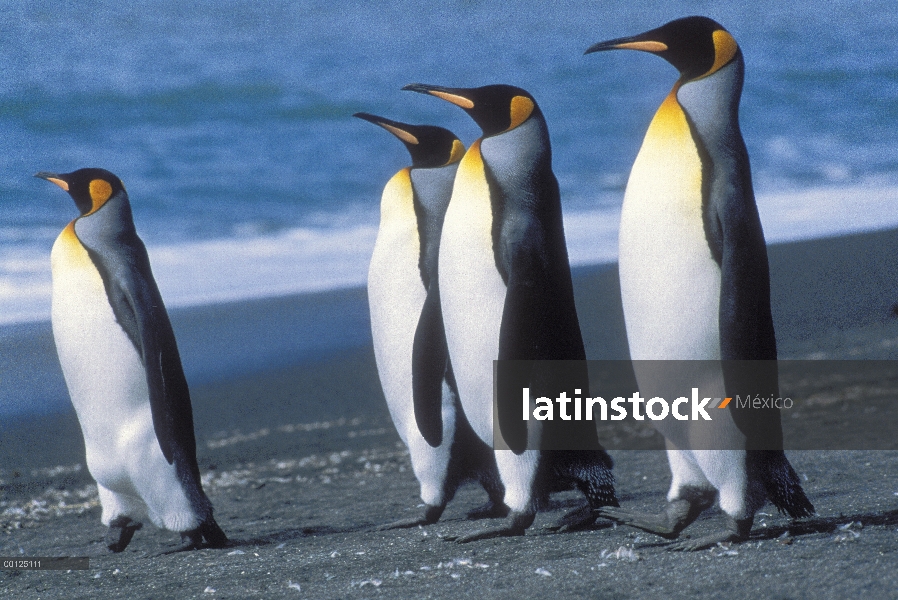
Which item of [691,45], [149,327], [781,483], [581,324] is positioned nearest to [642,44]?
[691,45]

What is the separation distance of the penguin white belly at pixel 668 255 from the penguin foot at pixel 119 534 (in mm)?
1338

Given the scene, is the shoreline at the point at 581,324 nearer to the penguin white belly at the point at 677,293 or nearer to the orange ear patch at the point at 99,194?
the orange ear patch at the point at 99,194

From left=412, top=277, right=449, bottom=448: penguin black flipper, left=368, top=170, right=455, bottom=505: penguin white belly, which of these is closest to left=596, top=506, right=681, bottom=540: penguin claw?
left=412, top=277, right=449, bottom=448: penguin black flipper

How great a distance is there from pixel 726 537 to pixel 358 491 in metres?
1.30

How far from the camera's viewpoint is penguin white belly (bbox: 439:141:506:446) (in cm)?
204

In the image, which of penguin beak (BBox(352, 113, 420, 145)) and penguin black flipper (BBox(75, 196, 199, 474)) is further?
penguin beak (BBox(352, 113, 420, 145))

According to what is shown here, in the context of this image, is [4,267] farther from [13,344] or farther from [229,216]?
[229,216]

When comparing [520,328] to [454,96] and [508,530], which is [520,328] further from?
[454,96]

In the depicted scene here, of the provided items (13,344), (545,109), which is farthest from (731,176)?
(13,344)

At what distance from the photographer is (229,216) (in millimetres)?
2979

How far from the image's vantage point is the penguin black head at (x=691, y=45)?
6.08ft

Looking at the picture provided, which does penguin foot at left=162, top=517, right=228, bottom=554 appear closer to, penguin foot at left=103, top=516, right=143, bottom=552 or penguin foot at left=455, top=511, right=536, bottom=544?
penguin foot at left=103, top=516, right=143, bottom=552

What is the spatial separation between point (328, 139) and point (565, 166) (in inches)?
30.5

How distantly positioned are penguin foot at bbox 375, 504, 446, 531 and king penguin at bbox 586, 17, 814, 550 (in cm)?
53
